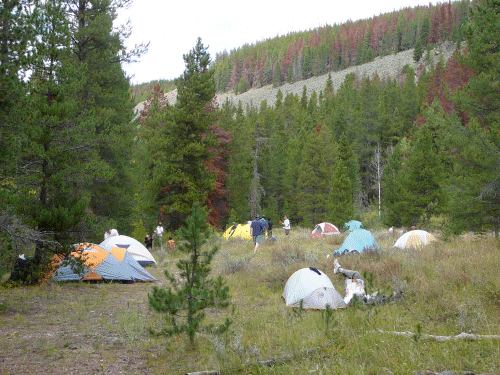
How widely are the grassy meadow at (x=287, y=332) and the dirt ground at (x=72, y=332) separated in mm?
17

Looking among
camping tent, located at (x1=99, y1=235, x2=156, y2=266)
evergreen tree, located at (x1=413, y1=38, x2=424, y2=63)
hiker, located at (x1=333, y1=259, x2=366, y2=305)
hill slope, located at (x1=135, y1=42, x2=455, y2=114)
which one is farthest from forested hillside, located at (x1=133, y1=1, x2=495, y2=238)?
evergreen tree, located at (x1=413, y1=38, x2=424, y2=63)

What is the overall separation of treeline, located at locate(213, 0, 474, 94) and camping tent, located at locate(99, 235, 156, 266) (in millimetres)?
100723

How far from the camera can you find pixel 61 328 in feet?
22.0

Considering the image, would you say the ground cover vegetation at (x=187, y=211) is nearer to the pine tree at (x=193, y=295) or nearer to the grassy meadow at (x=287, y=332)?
the grassy meadow at (x=287, y=332)

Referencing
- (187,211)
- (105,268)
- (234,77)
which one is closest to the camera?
(105,268)

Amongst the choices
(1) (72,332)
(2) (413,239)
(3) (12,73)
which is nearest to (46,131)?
(3) (12,73)

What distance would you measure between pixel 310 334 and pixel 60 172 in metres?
7.64

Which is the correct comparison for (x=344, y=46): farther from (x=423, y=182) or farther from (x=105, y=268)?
(x=105, y=268)

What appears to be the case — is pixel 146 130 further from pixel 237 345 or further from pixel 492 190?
pixel 237 345

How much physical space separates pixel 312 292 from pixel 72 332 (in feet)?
15.5

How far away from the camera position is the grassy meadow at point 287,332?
4.50 meters

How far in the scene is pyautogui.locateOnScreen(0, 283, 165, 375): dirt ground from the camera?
5.00 metres

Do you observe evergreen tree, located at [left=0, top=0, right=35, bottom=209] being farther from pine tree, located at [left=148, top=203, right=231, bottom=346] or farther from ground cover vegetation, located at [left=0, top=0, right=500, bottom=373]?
pine tree, located at [left=148, top=203, right=231, bottom=346]

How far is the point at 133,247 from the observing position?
1497cm
